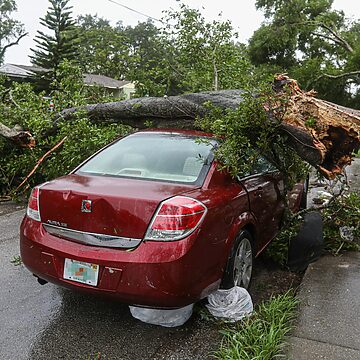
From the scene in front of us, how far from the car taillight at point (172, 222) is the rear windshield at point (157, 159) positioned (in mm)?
466

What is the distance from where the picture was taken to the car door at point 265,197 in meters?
3.82

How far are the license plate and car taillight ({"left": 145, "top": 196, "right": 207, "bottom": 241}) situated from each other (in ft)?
1.41

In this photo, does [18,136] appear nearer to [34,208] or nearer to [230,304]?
[34,208]

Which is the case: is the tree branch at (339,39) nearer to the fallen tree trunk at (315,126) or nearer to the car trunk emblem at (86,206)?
the fallen tree trunk at (315,126)

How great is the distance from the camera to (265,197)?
411cm

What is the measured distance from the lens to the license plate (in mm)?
2832

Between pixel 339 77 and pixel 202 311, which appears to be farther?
pixel 339 77

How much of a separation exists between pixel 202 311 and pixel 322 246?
5.78 ft

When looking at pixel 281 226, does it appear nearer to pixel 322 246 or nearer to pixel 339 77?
pixel 322 246

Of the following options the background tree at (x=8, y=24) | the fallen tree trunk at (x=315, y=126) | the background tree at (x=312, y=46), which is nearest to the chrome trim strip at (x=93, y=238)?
the fallen tree trunk at (x=315, y=126)

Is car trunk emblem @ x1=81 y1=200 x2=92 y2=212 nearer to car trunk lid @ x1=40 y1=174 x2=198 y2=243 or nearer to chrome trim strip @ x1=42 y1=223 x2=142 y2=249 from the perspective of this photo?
car trunk lid @ x1=40 y1=174 x2=198 y2=243

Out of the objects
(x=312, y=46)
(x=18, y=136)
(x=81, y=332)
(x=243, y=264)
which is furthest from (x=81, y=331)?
(x=312, y=46)

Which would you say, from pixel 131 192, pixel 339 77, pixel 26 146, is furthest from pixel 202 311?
pixel 339 77

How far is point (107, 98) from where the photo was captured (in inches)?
327
